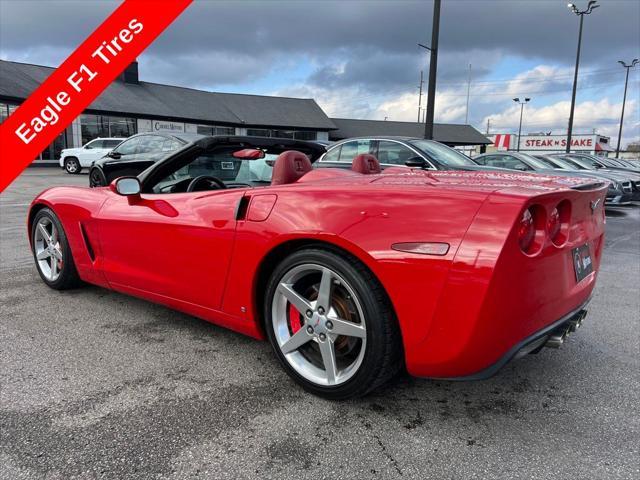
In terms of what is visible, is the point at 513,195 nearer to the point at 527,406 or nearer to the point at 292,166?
the point at 527,406

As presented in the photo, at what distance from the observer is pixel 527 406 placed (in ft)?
7.62

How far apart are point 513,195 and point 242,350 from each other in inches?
70.8

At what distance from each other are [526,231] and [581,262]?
58cm

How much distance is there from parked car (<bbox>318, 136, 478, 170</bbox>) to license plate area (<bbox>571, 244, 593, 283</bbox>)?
559cm

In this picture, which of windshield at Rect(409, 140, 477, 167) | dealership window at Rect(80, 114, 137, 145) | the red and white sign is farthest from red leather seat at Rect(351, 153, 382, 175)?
the red and white sign

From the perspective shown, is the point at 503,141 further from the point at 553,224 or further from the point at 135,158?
the point at 553,224

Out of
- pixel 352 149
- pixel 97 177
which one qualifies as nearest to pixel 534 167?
pixel 352 149

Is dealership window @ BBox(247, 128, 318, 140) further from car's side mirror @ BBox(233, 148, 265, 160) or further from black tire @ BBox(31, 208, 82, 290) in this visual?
car's side mirror @ BBox(233, 148, 265, 160)

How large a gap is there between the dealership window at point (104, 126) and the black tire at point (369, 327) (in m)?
28.4

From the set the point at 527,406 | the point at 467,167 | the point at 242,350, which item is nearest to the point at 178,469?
the point at 242,350

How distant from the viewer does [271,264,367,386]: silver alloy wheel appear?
219 cm

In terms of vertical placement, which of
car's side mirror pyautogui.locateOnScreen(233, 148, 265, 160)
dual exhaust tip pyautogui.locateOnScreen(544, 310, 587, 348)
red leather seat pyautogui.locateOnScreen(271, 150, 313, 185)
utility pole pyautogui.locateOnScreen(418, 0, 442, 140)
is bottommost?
dual exhaust tip pyautogui.locateOnScreen(544, 310, 587, 348)

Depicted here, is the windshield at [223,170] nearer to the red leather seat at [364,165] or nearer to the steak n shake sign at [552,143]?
the red leather seat at [364,165]

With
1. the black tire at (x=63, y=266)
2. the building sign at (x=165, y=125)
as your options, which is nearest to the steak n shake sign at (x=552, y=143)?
the building sign at (x=165, y=125)
